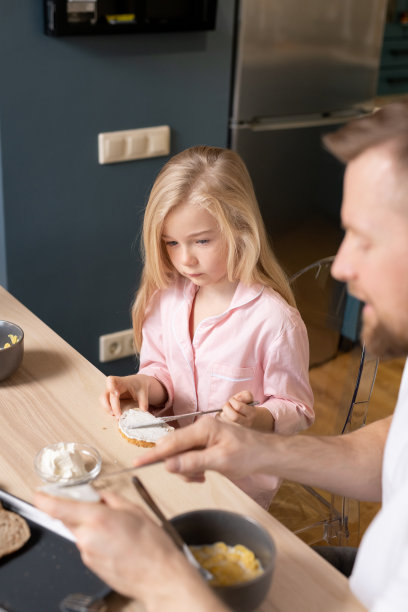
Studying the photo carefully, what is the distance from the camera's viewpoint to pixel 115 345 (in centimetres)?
269

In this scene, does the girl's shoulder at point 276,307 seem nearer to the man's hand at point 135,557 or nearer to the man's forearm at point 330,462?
the man's forearm at point 330,462

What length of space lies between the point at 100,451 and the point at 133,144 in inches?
55.4

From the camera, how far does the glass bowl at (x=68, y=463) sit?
45.8 inches

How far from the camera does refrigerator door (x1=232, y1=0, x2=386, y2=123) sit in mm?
2539

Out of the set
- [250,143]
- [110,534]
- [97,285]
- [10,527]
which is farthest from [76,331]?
[110,534]

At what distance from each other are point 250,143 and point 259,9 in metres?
0.46

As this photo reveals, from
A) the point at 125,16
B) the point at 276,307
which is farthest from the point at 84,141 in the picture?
the point at 276,307

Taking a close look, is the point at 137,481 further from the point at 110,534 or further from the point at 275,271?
the point at 275,271

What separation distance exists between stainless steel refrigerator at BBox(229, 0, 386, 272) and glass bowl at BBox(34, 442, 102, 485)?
1.69 m

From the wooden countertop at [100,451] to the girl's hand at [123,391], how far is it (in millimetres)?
20

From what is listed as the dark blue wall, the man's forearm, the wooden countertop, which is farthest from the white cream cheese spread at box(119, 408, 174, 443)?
the dark blue wall

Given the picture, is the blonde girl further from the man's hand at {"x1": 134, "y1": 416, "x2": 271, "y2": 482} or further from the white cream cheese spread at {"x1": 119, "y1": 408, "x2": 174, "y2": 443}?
the man's hand at {"x1": 134, "y1": 416, "x2": 271, "y2": 482}

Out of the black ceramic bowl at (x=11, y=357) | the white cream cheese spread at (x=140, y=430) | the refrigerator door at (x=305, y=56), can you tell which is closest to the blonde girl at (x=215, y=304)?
the white cream cheese spread at (x=140, y=430)

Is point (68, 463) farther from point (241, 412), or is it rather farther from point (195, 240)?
point (195, 240)
